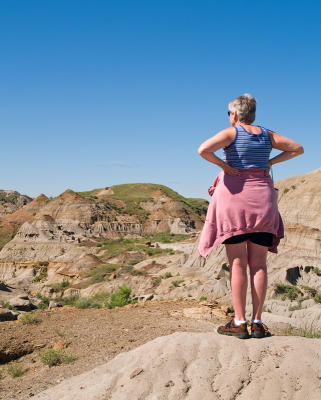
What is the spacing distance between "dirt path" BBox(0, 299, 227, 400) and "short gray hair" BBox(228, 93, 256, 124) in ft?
10.9

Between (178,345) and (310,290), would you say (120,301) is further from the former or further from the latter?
(310,290)

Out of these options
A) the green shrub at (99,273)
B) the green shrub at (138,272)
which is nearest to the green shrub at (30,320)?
the green shrub at (138,272)

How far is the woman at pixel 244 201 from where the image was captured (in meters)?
3.88

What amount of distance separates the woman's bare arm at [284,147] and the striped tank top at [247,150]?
4.0 inches

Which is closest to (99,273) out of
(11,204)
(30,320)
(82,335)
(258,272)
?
(30,320)

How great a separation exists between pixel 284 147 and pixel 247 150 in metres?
0.44

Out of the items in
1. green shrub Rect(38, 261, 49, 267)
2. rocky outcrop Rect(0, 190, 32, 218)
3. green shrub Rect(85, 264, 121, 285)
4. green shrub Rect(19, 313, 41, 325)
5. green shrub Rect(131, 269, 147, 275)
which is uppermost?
rocky outcrop Rect(0, 190, 32, 218)

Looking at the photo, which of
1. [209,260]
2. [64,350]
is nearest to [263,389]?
[64,350]

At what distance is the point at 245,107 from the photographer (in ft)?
13.1

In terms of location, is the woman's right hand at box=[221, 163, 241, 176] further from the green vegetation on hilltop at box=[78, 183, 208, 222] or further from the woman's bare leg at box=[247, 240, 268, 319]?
the green vegetation on hilltop at box=[78, 183, 208, 222]

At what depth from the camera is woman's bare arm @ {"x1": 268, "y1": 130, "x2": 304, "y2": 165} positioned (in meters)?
4.04

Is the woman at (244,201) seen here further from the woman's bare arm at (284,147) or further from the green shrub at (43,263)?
the green shrub at (43,263)

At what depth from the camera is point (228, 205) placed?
3916 mm

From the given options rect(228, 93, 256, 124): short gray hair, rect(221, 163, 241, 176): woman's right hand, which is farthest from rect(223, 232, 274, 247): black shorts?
rect(228, 93, 256, 124): short gray hair
